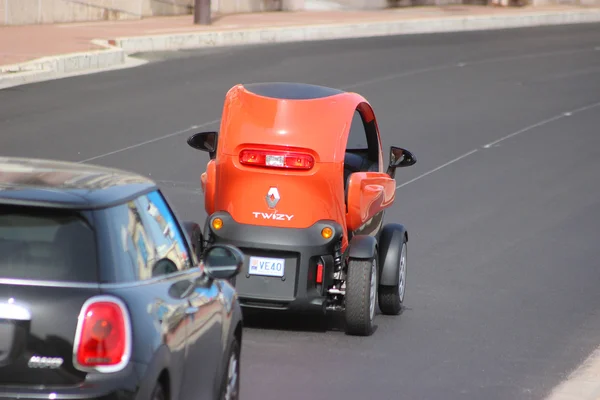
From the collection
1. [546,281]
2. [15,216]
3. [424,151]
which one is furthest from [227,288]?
[424,151]

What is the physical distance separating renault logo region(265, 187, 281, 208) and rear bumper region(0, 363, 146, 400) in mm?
4879

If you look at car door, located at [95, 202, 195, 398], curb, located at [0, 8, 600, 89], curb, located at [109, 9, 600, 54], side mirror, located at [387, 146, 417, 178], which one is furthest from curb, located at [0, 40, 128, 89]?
car door, located at [95, 202, 195, 398]

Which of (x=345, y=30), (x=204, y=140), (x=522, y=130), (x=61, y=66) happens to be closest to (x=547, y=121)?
(x=522, y=130)

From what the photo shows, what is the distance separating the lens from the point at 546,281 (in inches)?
497

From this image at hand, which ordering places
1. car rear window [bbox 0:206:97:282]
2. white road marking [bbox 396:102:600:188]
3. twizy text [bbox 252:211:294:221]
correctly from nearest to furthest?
car rear window [bbox 0:206:97:282] → twizy text [bbox 252:211:294:221] → white road marking [bbox 396:102:600:188]

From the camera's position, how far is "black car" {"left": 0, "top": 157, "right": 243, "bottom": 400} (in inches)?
195

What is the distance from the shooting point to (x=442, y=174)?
19.2 metres

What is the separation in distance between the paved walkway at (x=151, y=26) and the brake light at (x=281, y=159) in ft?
54.0

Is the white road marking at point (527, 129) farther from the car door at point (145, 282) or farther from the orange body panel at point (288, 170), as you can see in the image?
the car door at point (145, 282)

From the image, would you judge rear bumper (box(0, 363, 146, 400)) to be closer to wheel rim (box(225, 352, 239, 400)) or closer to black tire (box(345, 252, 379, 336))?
wheel rim (box(225, 352, 239, 400))

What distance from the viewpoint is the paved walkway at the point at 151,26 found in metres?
28.5

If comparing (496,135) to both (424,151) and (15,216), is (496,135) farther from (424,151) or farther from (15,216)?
(15,216)

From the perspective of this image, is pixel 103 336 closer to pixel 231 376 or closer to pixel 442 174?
pixel 231 376

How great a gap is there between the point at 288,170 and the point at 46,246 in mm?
4771
